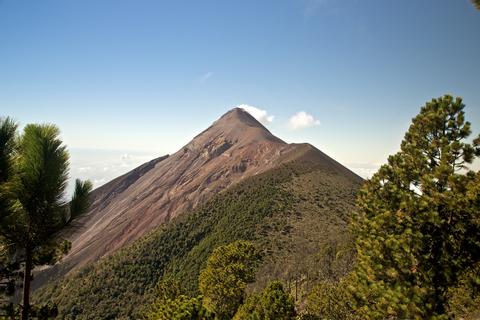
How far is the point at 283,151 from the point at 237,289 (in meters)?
127

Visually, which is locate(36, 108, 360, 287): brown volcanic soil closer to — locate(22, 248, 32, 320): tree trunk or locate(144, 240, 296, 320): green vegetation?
locate(144, 240, 296, 320): green vegetation

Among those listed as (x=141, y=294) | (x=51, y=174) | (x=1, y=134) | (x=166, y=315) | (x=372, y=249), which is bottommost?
(x=141, y=294)

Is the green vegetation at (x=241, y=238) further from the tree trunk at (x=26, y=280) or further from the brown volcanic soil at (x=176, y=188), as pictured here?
the tree trunk at (x=26, y=280)

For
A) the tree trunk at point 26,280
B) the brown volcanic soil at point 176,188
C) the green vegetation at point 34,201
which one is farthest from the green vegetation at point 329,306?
the brown volcanic soil at point 176,188

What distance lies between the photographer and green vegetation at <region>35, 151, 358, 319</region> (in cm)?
6400

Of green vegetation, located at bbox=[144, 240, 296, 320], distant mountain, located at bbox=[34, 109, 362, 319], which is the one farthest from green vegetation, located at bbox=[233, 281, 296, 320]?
distant mountain, located at bbox=[34, 109, 362, 319]

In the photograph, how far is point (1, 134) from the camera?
6379mm

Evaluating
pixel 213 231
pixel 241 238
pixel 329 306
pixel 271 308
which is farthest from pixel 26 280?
pixel 213 231

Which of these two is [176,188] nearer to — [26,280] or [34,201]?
[26,280]

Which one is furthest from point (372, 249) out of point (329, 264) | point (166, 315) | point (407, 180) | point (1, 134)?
point (329, 264)

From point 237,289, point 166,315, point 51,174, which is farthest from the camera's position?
point 237,289

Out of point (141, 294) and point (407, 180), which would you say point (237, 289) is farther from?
point (141, 294)

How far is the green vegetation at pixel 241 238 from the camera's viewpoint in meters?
64.0

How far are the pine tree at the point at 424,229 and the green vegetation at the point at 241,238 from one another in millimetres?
46434
